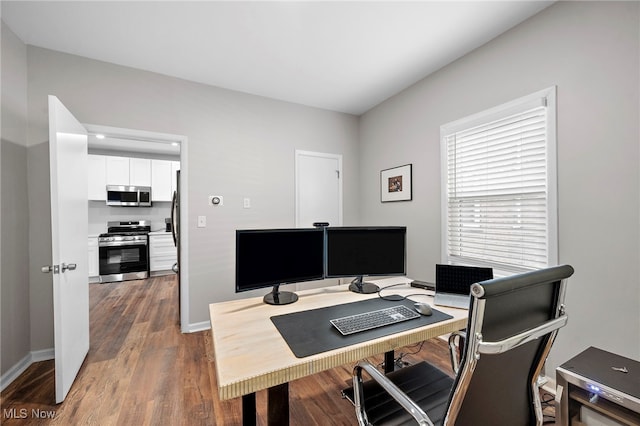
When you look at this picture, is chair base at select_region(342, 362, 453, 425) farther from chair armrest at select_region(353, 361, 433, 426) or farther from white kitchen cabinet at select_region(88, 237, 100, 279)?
white kitchen cabinet at select_region(88, 237, 100, 279)

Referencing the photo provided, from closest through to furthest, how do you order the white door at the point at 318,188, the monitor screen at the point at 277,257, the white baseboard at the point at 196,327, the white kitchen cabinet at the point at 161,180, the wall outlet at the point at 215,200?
the monitor screen at the point at 277,257 → the white baseboard at the point at 196,327 → the wall outlet at the point at 215,200 → the white door at the point at 318,188 → the white kitchen cabinet at the point at 161,180

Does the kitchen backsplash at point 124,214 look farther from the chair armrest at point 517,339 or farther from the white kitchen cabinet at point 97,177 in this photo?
the chair armrest at point 517,339

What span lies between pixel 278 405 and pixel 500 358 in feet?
2.66

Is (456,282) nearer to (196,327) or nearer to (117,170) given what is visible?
(196,327)

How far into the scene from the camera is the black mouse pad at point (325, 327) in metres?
1.06

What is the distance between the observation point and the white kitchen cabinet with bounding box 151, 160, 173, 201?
528 centimetres

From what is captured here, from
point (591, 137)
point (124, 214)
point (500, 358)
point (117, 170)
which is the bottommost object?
point (500, 358)

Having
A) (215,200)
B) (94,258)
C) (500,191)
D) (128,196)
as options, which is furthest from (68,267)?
(128,196)

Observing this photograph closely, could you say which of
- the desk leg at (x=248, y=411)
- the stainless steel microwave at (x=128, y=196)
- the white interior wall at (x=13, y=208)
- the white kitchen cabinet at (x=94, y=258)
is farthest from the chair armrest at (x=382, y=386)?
the stainless steel microwave at (x=128, y=196)

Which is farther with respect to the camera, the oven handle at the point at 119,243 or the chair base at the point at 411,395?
the oven handle at the point at 119,243

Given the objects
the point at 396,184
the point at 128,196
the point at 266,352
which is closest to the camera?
the point at 266,352

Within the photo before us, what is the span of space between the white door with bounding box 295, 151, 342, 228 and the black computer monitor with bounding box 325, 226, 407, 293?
5.52 ft

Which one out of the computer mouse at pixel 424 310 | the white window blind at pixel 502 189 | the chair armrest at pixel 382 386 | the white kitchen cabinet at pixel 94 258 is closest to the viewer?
the chair armrest at pixel 382 386

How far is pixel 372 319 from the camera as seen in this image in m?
1.27
